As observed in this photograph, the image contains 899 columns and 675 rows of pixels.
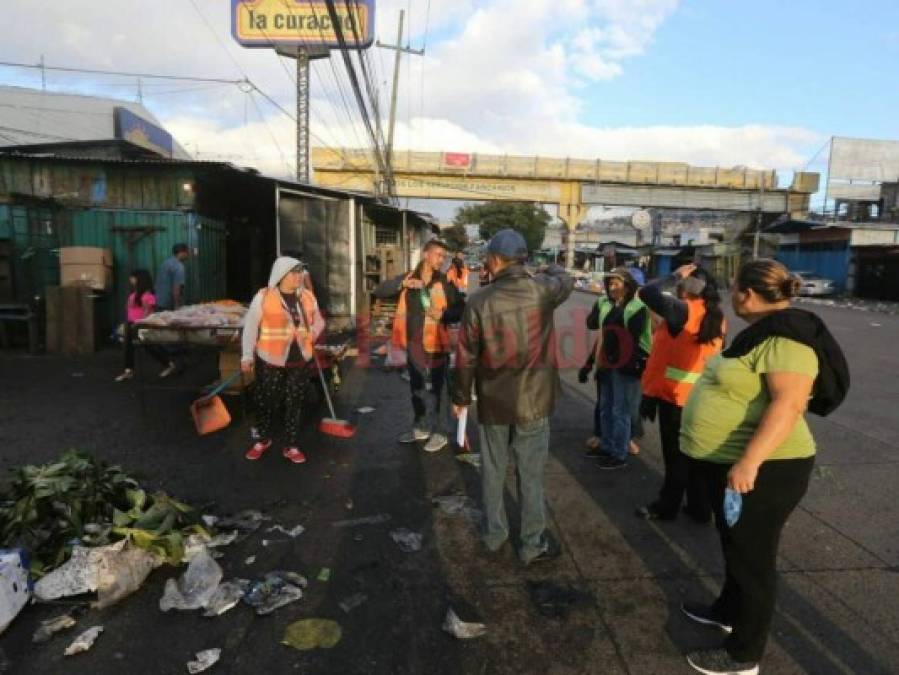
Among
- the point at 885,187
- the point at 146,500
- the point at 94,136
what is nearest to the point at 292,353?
the point at 146,500

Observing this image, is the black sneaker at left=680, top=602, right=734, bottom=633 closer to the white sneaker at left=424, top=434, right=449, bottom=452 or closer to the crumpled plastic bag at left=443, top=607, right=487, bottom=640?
the crumpled plastic bag at left=443, top=607, right=487, bottom=640

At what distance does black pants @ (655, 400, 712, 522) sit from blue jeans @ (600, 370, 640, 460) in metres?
0.66

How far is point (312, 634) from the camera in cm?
272

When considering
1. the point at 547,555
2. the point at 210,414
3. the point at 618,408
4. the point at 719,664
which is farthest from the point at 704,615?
the point at 210,414

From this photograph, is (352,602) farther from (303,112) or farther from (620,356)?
(303,112)

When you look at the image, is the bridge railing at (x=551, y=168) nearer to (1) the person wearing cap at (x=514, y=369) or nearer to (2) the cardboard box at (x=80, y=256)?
(2) the cardboard box at (x=80, y=256)

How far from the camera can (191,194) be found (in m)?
10.0

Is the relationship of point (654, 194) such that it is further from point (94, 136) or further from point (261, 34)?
point (94, 136)

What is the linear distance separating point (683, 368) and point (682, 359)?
0.20 ft

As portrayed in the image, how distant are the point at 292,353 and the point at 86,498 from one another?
6.30 ft

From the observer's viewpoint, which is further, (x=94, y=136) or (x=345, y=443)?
(x=94, y=136)

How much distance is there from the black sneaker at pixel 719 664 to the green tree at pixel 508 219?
4897 cm

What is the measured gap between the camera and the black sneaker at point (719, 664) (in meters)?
2.43

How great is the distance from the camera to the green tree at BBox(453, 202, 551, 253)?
5222 centimetres
